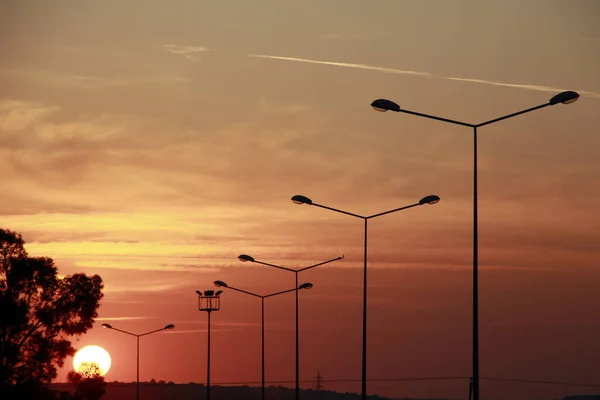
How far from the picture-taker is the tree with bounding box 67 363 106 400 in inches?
4830

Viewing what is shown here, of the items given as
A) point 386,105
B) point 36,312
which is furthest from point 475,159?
point 36,312

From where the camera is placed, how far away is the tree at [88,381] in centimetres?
12269

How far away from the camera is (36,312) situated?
101 meters

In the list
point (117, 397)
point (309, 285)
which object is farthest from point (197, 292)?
point (117, 397)

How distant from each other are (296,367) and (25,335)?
31.1 metres

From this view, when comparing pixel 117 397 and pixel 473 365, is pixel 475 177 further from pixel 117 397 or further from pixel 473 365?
pixel 117 397

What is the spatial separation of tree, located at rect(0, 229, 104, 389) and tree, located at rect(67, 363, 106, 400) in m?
19.1

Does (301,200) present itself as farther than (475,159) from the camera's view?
Yes

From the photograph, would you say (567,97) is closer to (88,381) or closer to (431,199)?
(431,199)

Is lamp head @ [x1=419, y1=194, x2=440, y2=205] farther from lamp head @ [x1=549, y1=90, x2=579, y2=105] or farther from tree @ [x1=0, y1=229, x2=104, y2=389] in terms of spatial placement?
tree @ [x1=0, y1=229, x2=104, y2=389]

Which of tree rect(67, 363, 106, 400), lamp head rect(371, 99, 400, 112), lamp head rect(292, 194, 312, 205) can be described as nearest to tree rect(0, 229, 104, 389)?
tree rect(67, 363, 106, 400)

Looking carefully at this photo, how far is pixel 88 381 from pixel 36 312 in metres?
26.6

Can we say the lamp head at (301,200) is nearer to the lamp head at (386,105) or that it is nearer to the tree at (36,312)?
the lamp head at (386,105)

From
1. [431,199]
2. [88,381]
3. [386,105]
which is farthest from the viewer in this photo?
[88,381]
